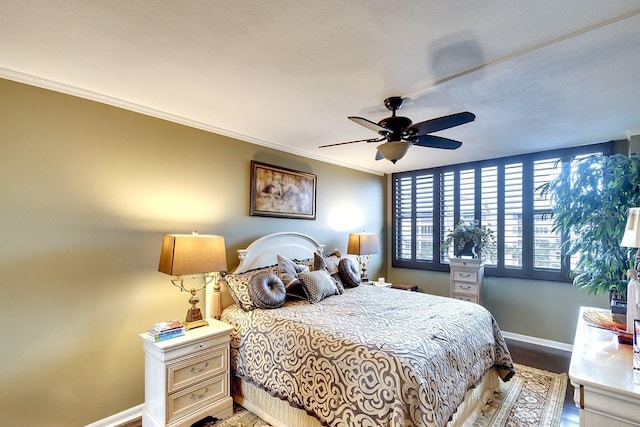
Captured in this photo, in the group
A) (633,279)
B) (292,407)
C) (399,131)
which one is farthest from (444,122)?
(292,407)

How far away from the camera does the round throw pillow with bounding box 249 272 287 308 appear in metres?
2.67

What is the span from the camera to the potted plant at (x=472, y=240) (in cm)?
420

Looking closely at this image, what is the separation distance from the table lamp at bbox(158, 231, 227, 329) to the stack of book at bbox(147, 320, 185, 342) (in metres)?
0.12

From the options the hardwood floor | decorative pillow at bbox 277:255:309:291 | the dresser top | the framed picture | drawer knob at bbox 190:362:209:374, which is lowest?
the hardwood floor

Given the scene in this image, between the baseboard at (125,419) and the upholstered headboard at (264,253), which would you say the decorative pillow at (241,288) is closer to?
the upholstered headboard at (264,253)

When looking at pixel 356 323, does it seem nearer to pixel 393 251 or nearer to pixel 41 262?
pixel 41 262

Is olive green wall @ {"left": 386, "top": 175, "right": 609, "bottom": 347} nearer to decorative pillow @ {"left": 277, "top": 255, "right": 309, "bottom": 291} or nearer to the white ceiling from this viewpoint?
the white ceiling

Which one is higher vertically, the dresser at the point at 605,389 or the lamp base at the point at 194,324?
the dresser at the point at 605,389

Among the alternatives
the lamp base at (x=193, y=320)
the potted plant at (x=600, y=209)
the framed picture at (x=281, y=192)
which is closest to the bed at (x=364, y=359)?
the lamp base at (x=193, y=320)

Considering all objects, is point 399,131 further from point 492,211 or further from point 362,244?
point 492,211

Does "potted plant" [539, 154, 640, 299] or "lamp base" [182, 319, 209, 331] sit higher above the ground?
"potted plant" [539, 154, 640, 299]

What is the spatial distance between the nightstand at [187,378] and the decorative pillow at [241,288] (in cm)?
25

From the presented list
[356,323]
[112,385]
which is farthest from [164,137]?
[356,323]

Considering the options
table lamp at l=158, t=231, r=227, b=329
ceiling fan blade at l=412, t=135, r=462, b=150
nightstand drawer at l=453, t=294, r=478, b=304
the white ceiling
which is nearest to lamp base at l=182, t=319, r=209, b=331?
table lamp at l=158, t=231, r=227, b=329
